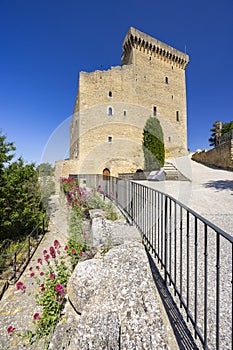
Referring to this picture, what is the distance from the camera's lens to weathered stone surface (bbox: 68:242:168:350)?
121cm

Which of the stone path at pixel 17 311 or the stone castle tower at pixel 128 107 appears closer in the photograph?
the stone path at pixel 17 311

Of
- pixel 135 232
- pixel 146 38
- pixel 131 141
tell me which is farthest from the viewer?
pixel 146 38

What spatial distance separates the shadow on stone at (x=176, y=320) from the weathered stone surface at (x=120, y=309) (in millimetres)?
240

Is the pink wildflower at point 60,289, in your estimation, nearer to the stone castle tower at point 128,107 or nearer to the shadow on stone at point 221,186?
the shadow on stone at point 221,186

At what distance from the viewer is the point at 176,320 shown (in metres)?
1.46

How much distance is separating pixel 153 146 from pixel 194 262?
1365 cm

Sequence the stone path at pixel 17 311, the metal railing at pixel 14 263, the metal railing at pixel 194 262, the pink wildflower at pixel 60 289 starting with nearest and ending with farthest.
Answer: the metal railing at pixel 194 262 → the pink wildflower at pixel 60 289 → the stone path at pixel 17 311 → the metal railing at pixel 14 263

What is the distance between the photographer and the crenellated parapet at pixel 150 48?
63.9 ft

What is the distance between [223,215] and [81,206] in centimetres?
376

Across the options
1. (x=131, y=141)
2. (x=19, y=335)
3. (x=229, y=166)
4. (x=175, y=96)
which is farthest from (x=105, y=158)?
(x=19, y=335)

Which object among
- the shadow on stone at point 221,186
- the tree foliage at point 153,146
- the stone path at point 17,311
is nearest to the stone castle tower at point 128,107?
the tree foliage at point 153,146

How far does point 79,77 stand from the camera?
17031 mm

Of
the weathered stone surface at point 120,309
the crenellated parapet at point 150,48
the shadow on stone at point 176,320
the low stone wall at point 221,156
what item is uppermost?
the crenellated parapet at point 150,48

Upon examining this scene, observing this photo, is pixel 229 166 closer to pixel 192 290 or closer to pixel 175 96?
pixel 192 290
